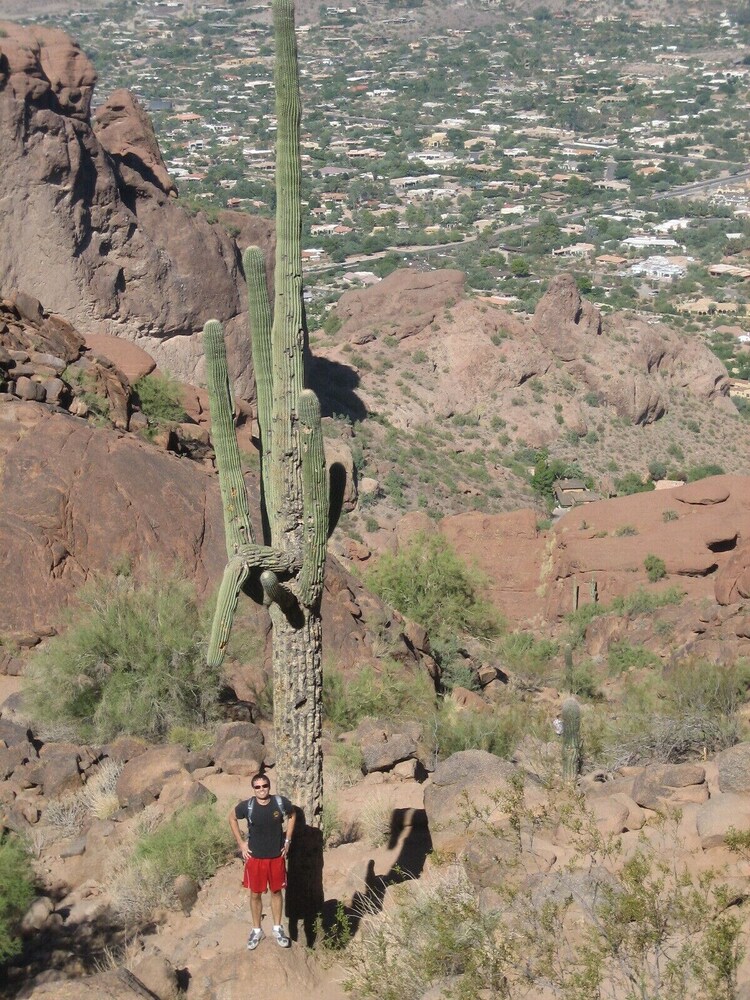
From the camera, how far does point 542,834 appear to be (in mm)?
10469

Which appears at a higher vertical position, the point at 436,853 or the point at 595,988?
the point at 595,988

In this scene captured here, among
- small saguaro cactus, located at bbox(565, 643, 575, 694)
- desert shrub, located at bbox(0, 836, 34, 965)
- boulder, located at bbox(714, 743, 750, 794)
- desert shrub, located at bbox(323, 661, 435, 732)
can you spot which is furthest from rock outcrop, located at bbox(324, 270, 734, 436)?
desert shrub, located at bbox(0, 836, 34, 965)

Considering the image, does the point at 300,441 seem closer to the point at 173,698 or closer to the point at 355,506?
the point at 173,698

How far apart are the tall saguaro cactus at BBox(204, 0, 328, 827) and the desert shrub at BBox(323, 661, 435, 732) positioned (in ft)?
17.7

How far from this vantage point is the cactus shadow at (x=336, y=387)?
4475cm

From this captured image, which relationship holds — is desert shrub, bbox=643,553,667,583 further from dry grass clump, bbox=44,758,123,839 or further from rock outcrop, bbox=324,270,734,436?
rock outcrop, bbox=324,270,734,436

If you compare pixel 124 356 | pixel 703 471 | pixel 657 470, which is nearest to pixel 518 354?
pixel 657 470

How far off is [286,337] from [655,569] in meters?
18.3

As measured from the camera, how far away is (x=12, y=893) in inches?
373

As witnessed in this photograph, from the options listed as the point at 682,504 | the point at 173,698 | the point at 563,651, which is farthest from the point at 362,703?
the point at 682,504

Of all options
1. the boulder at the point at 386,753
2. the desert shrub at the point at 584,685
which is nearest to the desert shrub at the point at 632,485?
the desert shrub at the point at 584,685

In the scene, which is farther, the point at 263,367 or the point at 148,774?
the point at 148,774

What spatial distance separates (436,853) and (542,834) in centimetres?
112

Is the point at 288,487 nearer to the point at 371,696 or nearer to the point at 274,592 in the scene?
the point at 274,592
